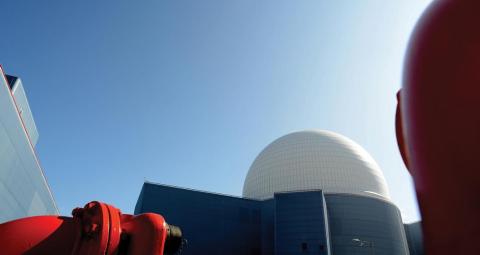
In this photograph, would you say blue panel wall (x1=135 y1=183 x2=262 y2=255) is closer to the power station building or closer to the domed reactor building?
the domed reactor building

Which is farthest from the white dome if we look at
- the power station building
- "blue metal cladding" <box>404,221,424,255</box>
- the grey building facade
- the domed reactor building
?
the power station building

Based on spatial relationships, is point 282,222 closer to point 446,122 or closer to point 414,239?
point 414,239

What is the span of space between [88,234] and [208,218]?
38.0 meters

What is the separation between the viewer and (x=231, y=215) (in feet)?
140

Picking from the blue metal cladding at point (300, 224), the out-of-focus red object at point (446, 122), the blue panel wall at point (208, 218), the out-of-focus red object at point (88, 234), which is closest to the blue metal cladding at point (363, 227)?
the blue metal cladding at point (300, 224)

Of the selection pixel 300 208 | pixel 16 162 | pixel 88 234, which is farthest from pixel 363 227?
pixel 88 234

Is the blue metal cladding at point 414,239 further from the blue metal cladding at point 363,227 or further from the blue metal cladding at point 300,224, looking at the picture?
the blue metal cladding at point 300,224

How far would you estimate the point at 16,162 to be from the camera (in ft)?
75.8

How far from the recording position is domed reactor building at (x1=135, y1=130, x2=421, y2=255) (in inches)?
1431

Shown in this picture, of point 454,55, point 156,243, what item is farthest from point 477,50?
point 156,243

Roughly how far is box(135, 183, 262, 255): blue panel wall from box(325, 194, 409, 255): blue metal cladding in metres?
10.3

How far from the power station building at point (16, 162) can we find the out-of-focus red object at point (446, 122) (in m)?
23.3

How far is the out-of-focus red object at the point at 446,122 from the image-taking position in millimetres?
1393

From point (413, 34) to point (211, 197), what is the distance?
42.7 m
